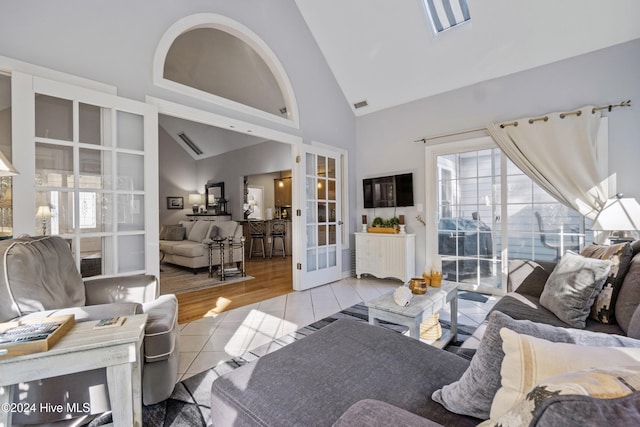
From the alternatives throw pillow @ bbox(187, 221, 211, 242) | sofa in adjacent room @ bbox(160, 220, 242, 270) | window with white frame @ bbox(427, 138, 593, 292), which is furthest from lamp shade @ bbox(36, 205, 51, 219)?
window with white frame @ bbox(427, 138, 593, 292)

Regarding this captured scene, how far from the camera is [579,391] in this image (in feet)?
1.45

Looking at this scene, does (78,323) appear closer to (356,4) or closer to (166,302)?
(166,302)

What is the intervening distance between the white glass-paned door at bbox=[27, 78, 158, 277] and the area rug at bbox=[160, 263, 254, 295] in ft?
5.76

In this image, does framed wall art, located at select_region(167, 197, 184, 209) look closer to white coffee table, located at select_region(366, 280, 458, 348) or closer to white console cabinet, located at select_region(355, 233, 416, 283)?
white console cabinet, located at select_region(355, 233, 416, 283)

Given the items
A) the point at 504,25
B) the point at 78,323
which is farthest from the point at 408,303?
the point at 504,25

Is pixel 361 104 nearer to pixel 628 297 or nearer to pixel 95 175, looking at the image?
pixel 95 175

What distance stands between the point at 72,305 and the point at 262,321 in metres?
1.59

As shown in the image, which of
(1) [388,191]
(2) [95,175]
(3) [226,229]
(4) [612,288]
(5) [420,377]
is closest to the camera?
(5) [420,377]

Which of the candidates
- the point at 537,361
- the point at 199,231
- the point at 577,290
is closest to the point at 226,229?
the point at 199,231

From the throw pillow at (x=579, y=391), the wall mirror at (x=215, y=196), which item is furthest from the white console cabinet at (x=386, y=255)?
the wall mirror at (x=215, y=196)

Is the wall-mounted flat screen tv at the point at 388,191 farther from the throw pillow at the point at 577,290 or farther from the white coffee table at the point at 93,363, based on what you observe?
the white coffee table at the point at 93,363

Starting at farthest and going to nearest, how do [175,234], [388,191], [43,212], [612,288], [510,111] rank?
[175,234] < [388,191] < [510,111] < [43,212] < [612,288]

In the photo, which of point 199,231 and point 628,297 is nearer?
point 628,297

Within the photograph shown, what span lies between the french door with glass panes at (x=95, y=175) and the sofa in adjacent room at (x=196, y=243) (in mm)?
2727
